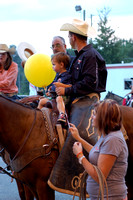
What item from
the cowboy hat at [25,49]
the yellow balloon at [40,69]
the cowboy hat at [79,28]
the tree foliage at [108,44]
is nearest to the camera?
the cowboy hat at [79,28]

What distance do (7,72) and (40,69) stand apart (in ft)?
4.39

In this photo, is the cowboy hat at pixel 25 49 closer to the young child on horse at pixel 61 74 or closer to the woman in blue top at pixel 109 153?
the young child on horse at pixel 61 74

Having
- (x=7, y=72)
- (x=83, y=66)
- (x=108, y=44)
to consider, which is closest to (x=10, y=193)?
(x=7, y=72)

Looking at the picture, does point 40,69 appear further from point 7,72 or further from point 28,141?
point 7,72

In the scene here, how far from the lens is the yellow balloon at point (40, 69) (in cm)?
454

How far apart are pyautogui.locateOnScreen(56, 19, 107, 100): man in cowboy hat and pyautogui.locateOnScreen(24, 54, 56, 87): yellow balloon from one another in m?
0.49

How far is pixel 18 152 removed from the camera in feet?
12.5

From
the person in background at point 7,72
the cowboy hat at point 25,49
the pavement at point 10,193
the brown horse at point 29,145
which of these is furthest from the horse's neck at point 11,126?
the pavement at point 10,193

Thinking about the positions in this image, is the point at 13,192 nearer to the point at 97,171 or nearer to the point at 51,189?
the point at 51,189

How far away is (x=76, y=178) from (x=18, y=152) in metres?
0.78

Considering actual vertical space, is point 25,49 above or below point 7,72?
above

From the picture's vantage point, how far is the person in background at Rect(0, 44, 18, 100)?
5.61m

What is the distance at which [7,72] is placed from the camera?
568 centimetres

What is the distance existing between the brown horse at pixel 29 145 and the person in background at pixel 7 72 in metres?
1.73
